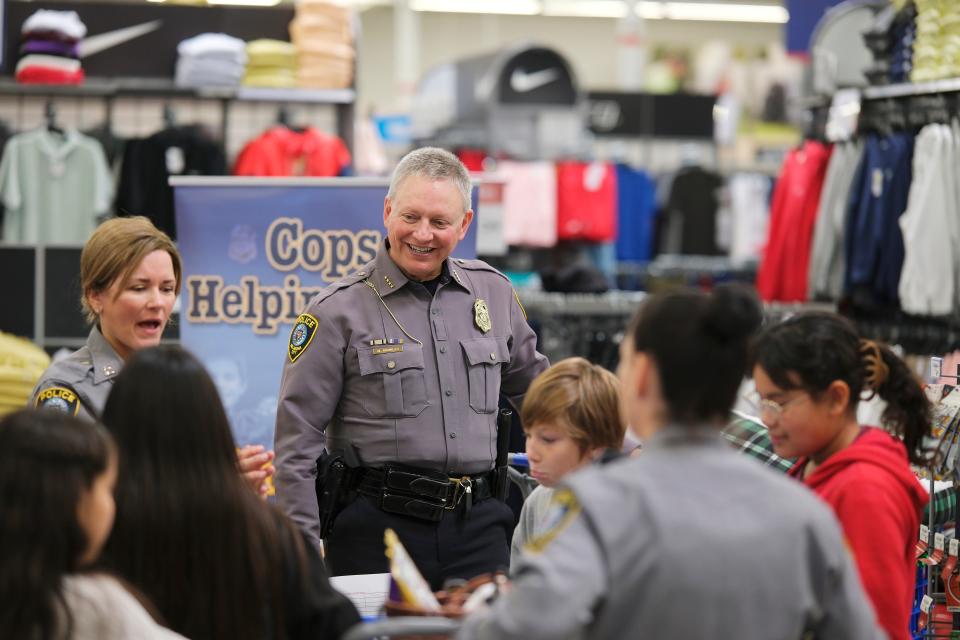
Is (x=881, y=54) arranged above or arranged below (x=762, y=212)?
above

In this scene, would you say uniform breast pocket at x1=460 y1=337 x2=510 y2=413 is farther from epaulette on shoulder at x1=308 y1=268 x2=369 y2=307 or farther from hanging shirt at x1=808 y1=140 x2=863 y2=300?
hanging shirt at x1=808 y1=140 x2=863 y2=300

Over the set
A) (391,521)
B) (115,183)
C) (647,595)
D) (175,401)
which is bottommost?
(391,521)

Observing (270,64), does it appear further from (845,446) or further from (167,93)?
(845,446)

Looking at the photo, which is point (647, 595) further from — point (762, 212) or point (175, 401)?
point (762, 212)

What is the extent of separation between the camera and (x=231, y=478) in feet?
7.33

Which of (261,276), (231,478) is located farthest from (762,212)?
(231,478)

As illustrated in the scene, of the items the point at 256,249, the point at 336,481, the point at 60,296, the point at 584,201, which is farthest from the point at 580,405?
the point at 584,201

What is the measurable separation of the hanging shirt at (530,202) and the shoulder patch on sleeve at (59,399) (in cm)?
884

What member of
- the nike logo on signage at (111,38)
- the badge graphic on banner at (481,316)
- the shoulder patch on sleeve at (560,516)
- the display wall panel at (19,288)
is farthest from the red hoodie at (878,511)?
the nike logo on signage at (111,38)

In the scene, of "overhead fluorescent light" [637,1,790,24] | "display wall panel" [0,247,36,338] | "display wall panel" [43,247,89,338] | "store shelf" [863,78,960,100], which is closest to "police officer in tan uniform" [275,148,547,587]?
"display wall panel" [43,247,89,338]

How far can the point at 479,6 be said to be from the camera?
1930 centimetres

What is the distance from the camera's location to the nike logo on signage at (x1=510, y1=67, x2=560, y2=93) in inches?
490

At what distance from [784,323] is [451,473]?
114 cm

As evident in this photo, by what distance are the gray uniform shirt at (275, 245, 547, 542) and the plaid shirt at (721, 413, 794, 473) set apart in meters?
0.83
